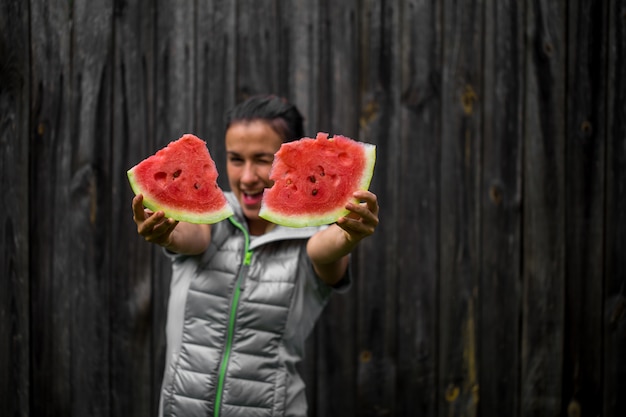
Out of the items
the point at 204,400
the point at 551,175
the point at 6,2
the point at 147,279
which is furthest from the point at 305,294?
the point at 6,2

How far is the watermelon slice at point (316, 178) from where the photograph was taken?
1698 millimetres

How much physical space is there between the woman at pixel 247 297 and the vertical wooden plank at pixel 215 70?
32.1 inches

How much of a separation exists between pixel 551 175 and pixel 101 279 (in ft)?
8.68

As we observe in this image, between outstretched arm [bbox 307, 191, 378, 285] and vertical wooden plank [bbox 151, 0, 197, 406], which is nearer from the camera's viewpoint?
outstretched arm [bbox 307, 191, 378, 285]

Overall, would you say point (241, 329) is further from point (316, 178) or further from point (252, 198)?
point (316, 178)

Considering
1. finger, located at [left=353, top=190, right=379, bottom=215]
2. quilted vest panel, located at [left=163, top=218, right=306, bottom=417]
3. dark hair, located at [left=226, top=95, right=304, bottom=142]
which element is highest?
dark hair, located at [left=226, top=95, right=304, bottom=142]

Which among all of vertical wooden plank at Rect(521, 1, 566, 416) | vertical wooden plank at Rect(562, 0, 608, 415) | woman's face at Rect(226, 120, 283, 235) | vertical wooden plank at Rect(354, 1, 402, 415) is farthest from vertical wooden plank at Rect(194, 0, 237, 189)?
vertical wooden plank at Rect(562, 0, 608, 415)

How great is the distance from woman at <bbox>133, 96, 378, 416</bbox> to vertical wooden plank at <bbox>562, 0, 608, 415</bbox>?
1.69m

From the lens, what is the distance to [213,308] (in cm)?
196

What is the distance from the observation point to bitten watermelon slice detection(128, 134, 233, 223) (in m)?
1.67

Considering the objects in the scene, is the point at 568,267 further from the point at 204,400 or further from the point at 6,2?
the point at 6,2

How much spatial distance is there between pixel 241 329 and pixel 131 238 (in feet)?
4.07

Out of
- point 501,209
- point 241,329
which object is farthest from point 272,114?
point 501,209

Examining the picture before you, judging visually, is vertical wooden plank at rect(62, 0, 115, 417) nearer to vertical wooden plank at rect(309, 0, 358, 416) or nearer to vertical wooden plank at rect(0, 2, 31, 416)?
vertical wooden plank at rect(0, 2, 31, 416)
